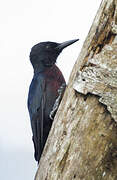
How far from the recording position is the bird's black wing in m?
5.29

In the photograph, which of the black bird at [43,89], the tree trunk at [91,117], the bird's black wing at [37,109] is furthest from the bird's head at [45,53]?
the tree trunk at [91,117]

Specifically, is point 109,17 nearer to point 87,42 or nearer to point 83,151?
point 87,42

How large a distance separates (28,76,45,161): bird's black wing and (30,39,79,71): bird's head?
1.12 ft

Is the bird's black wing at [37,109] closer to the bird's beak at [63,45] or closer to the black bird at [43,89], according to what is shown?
the black bird at [43,89]

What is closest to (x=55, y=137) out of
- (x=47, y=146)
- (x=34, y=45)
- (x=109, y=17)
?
(x=47, y=146)

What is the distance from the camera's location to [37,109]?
575 cm

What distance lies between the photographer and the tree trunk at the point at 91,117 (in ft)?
9.09

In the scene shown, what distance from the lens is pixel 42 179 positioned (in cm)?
312

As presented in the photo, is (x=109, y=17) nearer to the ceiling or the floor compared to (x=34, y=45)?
nearer to the ceiling

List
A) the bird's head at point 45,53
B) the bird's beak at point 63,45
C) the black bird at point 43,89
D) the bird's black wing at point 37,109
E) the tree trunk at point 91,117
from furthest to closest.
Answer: the bird's head at point 45,53, the bird's beak at point 63,45, the black bird at point 43,89, the bird's black wing at point 37,109, the tree trunk at point 91,117

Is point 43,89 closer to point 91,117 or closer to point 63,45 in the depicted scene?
point 63,45

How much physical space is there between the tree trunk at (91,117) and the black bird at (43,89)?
81.0 inches

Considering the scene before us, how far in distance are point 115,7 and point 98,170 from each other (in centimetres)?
138

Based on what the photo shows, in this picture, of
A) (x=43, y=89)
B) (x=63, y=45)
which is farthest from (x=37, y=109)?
(x=63, y=45)
